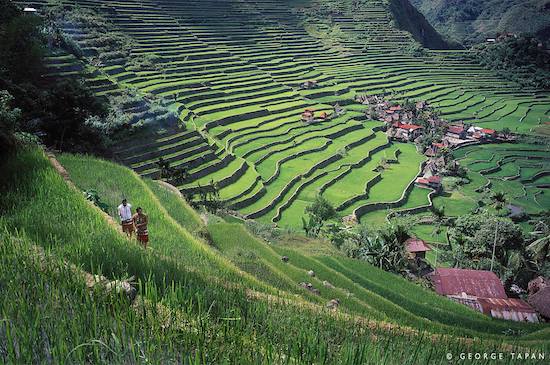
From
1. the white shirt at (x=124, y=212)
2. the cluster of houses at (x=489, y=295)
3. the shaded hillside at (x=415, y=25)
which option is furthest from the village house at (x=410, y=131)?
the white shirt at (x=124, y=212)

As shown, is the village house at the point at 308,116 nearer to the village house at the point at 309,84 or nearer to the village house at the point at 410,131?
the village house at the point at 309,84

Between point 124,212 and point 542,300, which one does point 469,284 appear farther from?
point 124,212

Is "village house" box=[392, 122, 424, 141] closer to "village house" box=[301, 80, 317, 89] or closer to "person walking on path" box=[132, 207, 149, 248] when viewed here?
"village house" box=[301, 80, 317, 89]

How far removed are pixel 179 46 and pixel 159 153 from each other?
22.5m

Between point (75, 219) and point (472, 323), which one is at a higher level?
point (75, 219)

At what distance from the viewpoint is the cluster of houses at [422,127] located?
137ft

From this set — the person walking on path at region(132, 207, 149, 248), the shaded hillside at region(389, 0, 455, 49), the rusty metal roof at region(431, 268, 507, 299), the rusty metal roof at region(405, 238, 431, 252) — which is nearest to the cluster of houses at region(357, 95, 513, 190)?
the rusty metal roof at region(405, 238, 431, 252)

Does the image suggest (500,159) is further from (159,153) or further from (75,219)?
(75,219)

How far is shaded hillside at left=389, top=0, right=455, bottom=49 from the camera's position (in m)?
71.3

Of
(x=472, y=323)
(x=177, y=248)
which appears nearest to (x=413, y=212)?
(x=472, y=323)

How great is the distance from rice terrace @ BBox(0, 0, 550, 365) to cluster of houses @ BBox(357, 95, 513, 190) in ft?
0.84

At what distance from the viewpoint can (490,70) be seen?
6606cm

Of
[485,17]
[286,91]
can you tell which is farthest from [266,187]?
[485,17]

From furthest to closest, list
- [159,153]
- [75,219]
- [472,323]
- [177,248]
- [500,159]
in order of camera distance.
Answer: [500,159] → [159,153] → [472,323] → [177,248] → [75,219]
